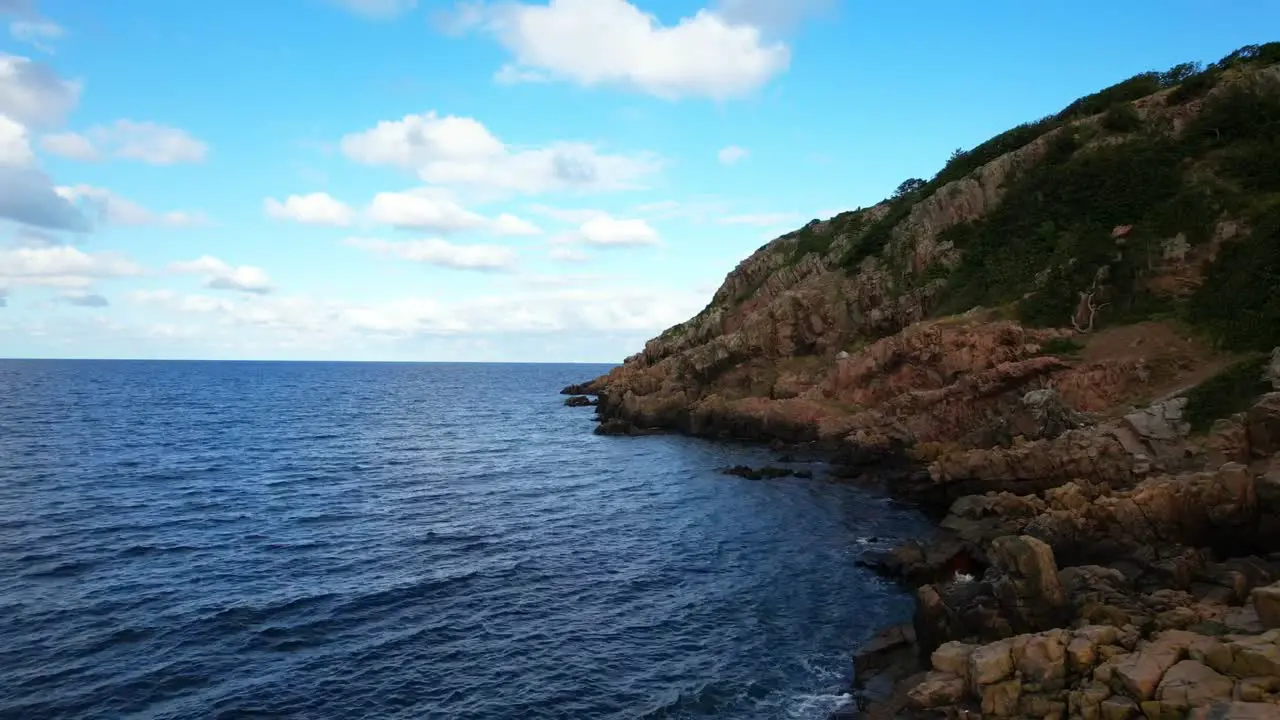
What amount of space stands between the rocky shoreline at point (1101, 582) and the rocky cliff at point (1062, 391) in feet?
0.26

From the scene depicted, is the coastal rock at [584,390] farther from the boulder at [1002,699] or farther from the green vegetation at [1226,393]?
the boulder at [1002,699]

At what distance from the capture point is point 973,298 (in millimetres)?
60219

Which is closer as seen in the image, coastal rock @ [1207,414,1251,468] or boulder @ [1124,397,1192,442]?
coastal rock @ [1207,414,1251,468]

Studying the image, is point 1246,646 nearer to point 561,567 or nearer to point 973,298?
point 561,567

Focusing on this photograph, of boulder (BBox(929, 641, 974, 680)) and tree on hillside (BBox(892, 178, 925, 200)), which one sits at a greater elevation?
tree on hillside (BBox(892, 178, 925, 200))

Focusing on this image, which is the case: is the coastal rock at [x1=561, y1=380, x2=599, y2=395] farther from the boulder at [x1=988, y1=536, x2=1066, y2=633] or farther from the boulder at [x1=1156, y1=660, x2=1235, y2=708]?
the boulder at [x1=1156, y1=660, x2=1235, y2=708]

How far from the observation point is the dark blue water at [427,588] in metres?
22.2

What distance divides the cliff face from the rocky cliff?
0.21 meters

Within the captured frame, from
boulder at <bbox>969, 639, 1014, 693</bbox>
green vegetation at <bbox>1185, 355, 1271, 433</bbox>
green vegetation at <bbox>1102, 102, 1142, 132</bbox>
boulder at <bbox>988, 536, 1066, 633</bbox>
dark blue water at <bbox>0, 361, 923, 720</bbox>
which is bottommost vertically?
dark blue water at <bbox>0, 361, 923, 720</bbox>

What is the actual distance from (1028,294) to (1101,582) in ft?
127

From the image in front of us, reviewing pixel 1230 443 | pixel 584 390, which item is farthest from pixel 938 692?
pixel 584 390

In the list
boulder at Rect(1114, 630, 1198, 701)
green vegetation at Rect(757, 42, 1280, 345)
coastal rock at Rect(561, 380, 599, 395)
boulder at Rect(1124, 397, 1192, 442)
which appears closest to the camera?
boulder at Rect(1114, 630, 1198, 701)

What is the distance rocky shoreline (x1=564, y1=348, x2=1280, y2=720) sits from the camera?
49.3 feet

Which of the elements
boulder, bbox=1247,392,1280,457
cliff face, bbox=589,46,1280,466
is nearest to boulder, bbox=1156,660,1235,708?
boulder, bbox=1247,392,1280,457
